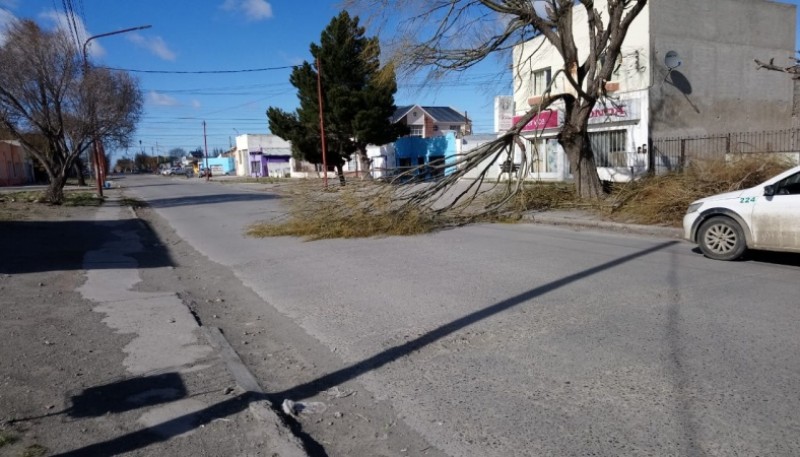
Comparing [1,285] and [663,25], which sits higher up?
[663,25]

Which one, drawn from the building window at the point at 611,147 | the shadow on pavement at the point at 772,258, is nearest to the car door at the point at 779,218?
the shadow on pavement at the point at 772,258

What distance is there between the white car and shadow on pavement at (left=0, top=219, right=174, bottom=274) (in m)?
9.29

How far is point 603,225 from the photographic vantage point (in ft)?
45.2

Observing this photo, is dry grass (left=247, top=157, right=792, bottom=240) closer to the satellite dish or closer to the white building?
the satellite dish

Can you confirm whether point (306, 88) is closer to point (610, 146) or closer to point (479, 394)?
point (610, 146)

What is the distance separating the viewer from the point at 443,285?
7887 mm

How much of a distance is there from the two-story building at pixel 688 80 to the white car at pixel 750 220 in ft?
48.3

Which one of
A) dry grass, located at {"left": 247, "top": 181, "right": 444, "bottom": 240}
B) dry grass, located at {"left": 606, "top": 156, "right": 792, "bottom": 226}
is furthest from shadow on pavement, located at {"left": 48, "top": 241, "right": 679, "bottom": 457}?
dry grass, located at {"left": 606, "top": 156, "right": 792, "bottom": 226}

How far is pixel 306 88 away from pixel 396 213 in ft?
90.6

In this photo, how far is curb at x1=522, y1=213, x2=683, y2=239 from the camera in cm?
1207

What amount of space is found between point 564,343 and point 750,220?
5.06m

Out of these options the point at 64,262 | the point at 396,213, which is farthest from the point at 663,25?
the point at 64,262

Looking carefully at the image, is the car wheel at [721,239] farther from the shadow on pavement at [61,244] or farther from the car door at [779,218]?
the shadow on pavement at [61,244]

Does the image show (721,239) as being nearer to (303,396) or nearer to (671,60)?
(303,396)
